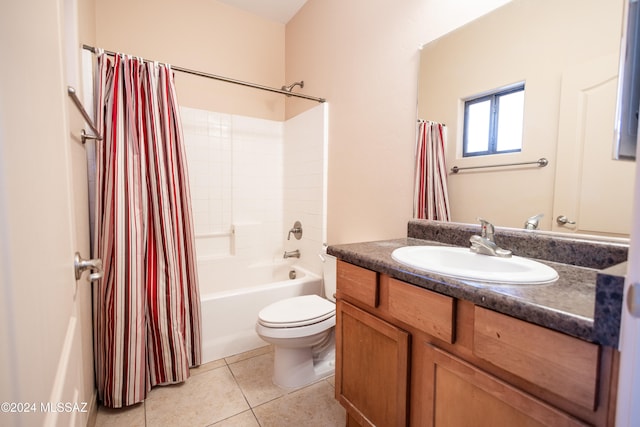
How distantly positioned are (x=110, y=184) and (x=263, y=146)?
146 centimetres

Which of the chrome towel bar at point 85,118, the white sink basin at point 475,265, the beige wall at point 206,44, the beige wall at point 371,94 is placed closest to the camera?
the white sink basin at point 475,265

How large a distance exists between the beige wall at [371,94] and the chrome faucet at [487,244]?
1.52 feet

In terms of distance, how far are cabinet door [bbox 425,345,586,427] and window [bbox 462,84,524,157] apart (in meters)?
0.84

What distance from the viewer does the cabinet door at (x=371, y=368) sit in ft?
3.05

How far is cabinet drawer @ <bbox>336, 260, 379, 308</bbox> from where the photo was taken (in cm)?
102

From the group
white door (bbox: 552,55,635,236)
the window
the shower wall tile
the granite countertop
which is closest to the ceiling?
the shower wall tile

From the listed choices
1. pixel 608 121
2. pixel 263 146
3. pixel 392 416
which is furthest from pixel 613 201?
pixel 263 146

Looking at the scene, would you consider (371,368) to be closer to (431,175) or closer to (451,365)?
(451,365)

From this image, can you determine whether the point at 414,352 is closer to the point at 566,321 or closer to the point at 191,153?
the point at 566,321

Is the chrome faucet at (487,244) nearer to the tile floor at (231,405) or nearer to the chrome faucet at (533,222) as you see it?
the chrome faucet at (533,222)

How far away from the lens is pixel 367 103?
1.74 m

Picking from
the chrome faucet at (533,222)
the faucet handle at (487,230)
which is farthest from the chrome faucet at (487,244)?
the chrome faucet at (533,222)

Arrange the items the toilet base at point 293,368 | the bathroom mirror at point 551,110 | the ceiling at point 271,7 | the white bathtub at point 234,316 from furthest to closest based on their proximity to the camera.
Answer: the ceiling at point 271,7, the white bathtub at point 234,316, the toilet base at point 293,368, the bathroom mirror at point 551,110

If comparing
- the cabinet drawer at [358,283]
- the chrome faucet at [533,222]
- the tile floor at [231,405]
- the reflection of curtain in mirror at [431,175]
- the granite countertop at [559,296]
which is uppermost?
the reflection of curtain in mirror at [431,175]
